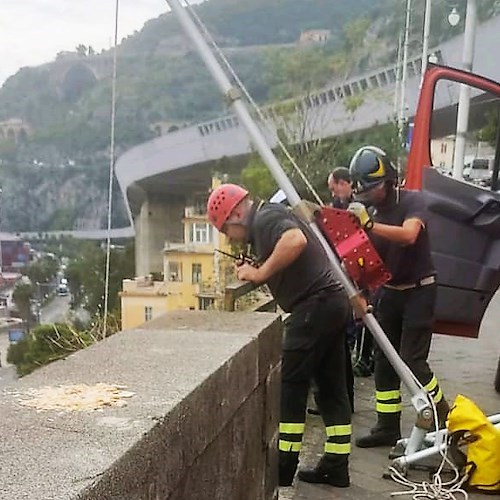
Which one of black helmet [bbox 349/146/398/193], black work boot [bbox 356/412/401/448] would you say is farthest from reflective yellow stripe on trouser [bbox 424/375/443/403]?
black helmet [bbox 349/146/398/193]

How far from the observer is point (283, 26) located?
23547 mm

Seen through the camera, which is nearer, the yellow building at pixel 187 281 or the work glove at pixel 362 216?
the work glove at pixel 362 216

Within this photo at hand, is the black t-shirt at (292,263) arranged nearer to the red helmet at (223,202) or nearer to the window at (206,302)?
the red helmet at (223,202)

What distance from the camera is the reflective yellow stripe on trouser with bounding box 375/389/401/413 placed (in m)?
5.02

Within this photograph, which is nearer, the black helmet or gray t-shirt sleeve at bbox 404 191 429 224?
the black helmet

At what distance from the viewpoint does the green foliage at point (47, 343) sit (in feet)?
24.5

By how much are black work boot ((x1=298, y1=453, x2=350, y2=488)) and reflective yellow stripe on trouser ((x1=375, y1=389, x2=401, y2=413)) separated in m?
0.75

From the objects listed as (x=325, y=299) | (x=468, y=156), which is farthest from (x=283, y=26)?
(x=325, y=299)

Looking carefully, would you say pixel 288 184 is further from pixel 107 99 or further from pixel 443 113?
pixel 107 99

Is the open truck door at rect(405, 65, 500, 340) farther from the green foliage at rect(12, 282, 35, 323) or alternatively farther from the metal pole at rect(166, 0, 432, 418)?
the green foliage at rect(12, 282, 35, 323)

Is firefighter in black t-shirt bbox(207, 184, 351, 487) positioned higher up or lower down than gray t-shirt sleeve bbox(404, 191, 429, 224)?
lower down

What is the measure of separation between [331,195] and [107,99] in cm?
1190

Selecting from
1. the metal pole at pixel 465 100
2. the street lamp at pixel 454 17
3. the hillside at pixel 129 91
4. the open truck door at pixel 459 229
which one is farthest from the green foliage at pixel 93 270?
the open truck door at pixel 459 229

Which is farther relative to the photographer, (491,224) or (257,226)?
(491,224)
